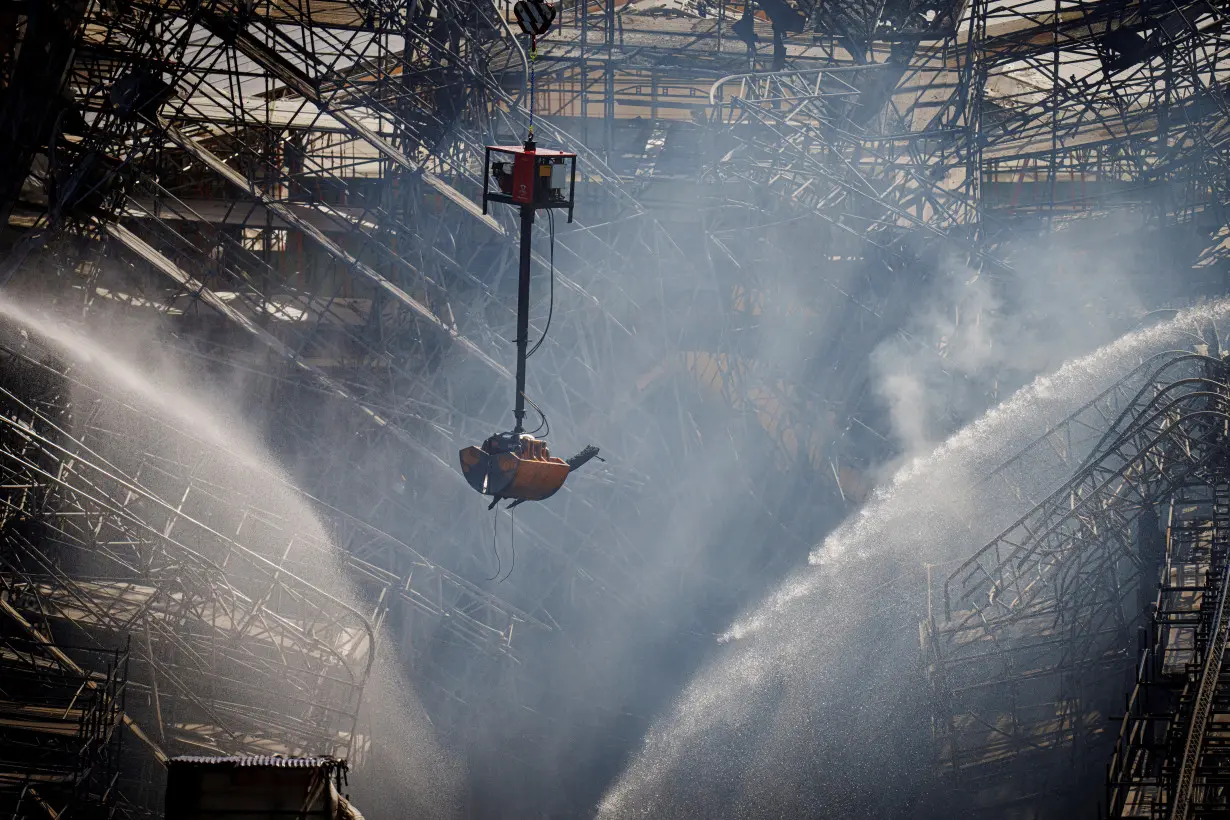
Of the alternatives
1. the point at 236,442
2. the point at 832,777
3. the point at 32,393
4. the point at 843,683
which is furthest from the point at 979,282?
the point at 32,393

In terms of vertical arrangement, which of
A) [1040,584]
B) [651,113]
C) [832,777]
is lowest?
[832,777]

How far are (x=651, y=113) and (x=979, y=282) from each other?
8.60 metres

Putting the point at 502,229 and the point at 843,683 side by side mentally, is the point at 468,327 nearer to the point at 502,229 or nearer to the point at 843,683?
the point at 502,229

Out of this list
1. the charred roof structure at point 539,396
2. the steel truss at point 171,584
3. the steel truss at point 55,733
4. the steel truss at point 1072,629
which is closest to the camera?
the steel truss at point 55,733

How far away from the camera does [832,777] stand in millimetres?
22719

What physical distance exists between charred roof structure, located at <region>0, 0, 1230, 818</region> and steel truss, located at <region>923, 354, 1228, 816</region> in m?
0.09

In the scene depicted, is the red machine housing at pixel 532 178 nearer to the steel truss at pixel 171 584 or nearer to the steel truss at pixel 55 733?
the steel truss at pixel 171 584

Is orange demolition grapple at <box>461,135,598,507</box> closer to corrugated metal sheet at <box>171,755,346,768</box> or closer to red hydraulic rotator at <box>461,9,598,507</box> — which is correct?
red hydraulic rotator at <box>461,9,598,507</box>

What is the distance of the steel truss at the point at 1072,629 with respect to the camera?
2098cm

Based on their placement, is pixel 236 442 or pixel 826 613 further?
pixel 826 613

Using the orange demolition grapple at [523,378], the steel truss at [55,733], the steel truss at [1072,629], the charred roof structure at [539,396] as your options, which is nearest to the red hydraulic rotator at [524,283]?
the orange demolition grapple at [523,378]

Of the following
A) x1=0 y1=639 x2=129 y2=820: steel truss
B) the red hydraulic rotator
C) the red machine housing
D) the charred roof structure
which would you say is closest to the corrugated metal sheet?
x1=0 y1=639 x2=129 y2=820: steel truss

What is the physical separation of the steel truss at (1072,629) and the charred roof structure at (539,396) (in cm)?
9

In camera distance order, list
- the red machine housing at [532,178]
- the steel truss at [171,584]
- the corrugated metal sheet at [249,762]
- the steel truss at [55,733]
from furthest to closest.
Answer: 1. the steel truss at [171,584]
2. the steel truss at [55,733]
3. the red machine housing at [532,178]
4. the corrugated metal sheet at [249,762]
